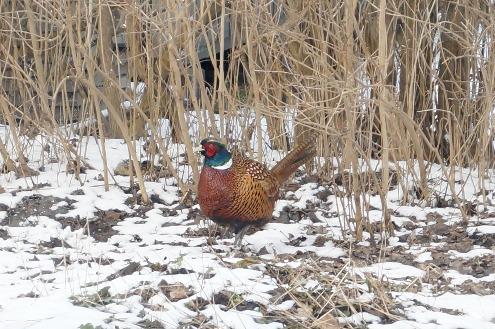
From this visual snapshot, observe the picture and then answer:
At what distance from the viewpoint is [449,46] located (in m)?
6.72

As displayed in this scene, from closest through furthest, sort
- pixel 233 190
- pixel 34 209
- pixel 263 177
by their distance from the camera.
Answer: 1. pixel 233 190
2. pixel 263 177
3. pixel 34 209

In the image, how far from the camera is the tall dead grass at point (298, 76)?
16.5 ft

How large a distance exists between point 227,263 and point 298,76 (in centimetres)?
163

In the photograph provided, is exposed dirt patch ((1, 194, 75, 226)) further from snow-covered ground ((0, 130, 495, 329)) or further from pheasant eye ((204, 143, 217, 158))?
pheasant eye ((204, 143, 217, 158))

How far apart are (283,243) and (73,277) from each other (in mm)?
1390

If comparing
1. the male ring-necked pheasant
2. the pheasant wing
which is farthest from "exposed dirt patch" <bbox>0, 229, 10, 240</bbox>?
the pheasant wing

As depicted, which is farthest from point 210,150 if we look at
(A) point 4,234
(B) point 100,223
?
(A) point 4,234

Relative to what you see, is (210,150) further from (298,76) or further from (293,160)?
(298,76)

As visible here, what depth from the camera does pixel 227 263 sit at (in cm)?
441

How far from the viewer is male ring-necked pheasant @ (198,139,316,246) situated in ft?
16.1

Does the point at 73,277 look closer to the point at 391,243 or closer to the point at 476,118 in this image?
the point at 391,243

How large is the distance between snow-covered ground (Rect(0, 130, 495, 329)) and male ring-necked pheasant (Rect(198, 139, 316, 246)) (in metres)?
0.18

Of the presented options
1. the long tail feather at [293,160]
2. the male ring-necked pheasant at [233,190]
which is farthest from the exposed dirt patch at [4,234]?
the long tail feather at [293,160]

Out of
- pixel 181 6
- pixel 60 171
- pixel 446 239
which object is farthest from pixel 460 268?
pixel 60 171
